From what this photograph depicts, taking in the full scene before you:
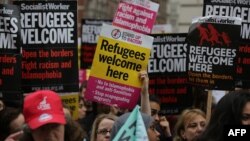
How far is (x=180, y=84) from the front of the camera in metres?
9.72

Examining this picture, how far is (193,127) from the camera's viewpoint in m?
7.55

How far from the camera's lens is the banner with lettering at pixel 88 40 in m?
12.8

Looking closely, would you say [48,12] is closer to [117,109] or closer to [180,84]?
[117,109]

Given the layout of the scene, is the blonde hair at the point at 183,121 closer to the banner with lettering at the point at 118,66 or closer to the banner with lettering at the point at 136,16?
the banner with lettering at the point at 118,66

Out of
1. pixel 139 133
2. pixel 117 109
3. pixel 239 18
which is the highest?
pixel 239 18

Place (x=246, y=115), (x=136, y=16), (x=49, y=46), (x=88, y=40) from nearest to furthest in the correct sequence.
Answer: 1. (x=246, y=115)
2. (x=136, y=16)
3. (x=49, y=46)
4. (x=88, y=40)

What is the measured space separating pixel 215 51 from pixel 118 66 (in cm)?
109

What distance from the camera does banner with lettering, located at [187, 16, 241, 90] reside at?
8.12 meters

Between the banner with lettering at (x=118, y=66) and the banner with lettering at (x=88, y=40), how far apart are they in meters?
4.77

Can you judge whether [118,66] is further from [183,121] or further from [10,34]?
[10,34]

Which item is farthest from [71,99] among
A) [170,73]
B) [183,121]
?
[183,121]

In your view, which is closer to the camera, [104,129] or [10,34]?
[104,129]

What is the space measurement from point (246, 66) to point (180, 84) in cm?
118

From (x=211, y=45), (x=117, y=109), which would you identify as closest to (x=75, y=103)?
(x=117, y=109)
